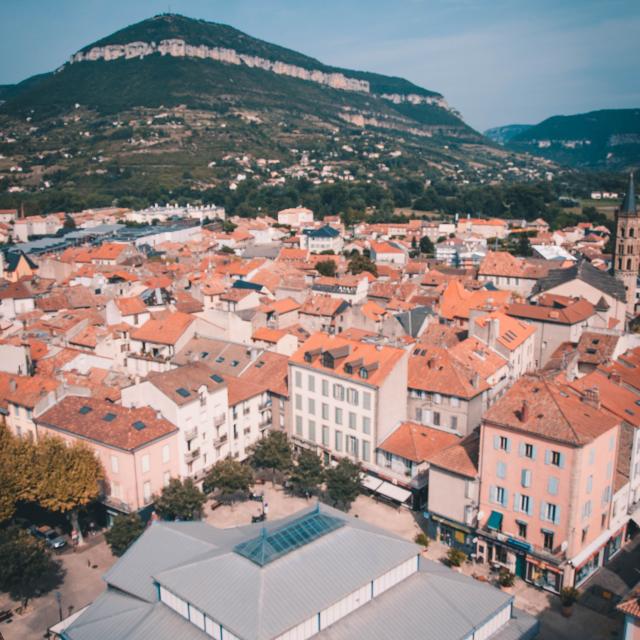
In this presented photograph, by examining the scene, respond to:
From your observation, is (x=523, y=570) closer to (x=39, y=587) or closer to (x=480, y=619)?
(x=480, y=619)

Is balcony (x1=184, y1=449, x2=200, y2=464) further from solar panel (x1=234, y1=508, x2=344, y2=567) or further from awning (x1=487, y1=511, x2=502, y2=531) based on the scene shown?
awning (x1=487, y1=511, x2=502, y2=531)

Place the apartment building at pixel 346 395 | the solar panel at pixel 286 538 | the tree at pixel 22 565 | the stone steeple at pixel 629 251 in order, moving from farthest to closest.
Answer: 1. the stone steeple at pixel 629 251
2. the apartment building at pixel 346 395
3. the tree at pixel 22 565
4. the solar panel at pixel 286 538

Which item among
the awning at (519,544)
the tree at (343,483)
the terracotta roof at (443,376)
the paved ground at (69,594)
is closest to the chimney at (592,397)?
the terracotta roof at (443,376)

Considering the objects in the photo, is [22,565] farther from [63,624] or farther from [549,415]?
[549,415]

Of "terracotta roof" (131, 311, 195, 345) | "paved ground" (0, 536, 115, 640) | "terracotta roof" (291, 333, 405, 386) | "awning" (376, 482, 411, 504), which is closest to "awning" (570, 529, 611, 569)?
"awning" (376, 482, 411, 504)

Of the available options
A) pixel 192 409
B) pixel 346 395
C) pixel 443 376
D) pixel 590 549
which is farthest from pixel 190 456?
pixel 590 549

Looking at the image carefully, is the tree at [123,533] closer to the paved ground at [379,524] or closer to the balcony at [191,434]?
the paved ground at [379,524]
